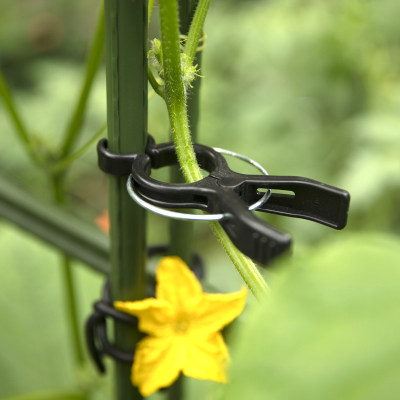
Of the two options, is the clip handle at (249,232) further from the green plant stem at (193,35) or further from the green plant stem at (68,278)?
the green plant stem at (68,278)

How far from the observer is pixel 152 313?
0.44m

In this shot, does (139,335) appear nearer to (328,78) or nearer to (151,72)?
(151,72)

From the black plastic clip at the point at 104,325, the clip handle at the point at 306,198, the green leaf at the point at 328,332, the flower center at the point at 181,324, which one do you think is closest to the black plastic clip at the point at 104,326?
the black plastic clip at the point at 104,325

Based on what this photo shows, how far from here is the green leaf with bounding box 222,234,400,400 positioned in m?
0.22

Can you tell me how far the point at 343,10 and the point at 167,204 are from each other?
145cm

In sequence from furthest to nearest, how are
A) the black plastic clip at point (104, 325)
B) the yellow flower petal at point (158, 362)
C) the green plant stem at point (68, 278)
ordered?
the green plant stem at point (68, 278) < the black plastic clip at point (104, 325) < the yellow flower petal at point (158, 362)

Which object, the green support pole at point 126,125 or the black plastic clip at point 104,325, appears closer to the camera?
the green support pole at point 126,125

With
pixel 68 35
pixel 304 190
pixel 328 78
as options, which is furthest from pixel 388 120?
pixel 68 35

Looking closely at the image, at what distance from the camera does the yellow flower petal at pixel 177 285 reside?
0.44 metres

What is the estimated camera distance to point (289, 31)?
1.70 meters

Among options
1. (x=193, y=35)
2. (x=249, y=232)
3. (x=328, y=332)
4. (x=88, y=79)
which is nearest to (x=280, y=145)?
(x=88, y=79)

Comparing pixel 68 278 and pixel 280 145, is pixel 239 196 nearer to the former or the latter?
pixel 68 278

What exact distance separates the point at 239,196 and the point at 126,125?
0.12 m

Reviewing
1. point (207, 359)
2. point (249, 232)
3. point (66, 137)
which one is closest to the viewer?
point (249, 232)
